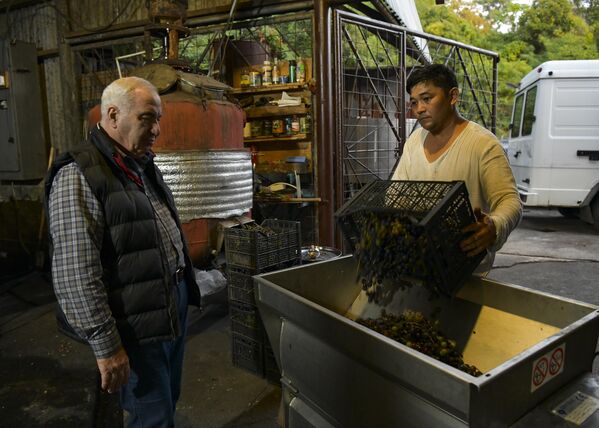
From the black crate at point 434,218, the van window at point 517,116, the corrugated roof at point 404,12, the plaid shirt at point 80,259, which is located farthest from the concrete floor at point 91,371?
the corrugated roof at point 404,12

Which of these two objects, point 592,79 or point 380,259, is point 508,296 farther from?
point 592,79

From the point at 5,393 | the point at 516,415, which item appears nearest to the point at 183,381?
the point at 5,393

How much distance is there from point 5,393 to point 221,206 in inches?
97.5

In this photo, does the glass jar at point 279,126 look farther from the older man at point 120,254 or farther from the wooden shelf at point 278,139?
the older man at point 120,254

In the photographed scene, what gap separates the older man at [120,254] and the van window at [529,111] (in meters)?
8.82

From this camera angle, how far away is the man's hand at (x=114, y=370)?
193 centimetres

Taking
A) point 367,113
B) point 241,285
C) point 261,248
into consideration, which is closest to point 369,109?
point 367,113

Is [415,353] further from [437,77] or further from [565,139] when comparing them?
[565,139]

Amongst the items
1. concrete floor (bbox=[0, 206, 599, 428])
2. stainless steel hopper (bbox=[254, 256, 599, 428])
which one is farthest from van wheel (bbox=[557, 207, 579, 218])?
stainless steel hopper (bbox=[254, 256, 599, 428])

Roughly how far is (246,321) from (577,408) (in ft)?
9.16

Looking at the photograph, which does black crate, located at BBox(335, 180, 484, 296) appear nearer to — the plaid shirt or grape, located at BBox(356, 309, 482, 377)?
grape, located at BBox(356, 309, 482, 377)

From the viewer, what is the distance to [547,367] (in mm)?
1442

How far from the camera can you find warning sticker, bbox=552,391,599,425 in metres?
1.39

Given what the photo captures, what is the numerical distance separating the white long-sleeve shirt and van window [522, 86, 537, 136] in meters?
7.70
